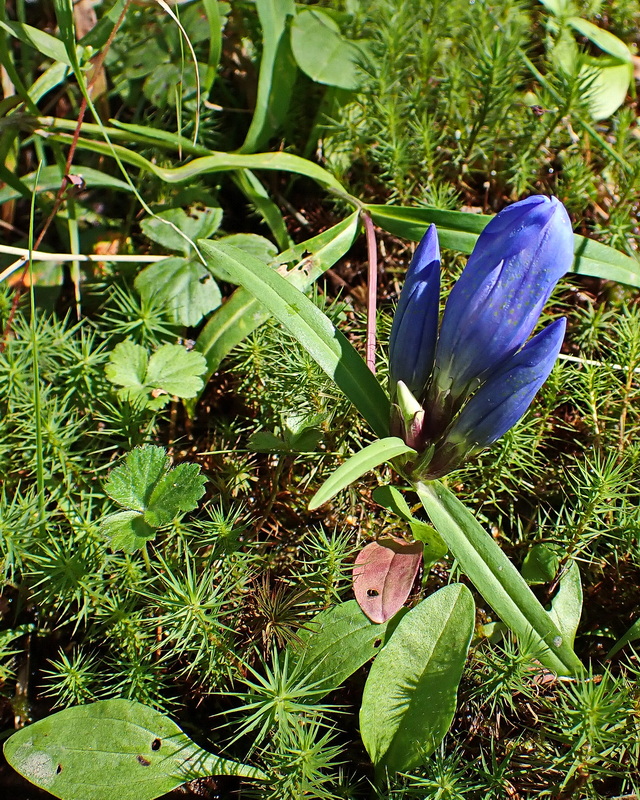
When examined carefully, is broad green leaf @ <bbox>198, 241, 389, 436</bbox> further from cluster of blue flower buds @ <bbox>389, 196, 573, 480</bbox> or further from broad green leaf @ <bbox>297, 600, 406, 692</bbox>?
broad green leaf @ <bbox>297, 600, 406, 692</bbox>

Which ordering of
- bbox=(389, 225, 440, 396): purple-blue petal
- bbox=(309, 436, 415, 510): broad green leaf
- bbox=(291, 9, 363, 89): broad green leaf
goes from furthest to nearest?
bbox=(291, 9, 363, 89): broad green leaf, bbox=(389, 225, 440, 396): purple-blue petal, bbox=(309, 436, 415, 510): broad green leaf

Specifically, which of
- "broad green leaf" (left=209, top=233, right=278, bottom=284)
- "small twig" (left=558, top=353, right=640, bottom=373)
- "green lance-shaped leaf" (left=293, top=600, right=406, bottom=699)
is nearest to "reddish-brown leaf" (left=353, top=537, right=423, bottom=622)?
"green lance-shaped leaf" (left=293, top=600, right=406, bottom=699)

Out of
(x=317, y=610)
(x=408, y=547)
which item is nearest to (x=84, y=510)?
(x=317, y=610)

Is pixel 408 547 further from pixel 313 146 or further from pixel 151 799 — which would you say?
pixel 313 146

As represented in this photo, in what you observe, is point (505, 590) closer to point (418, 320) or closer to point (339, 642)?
point (339, 642)

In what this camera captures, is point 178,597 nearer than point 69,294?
Yes
